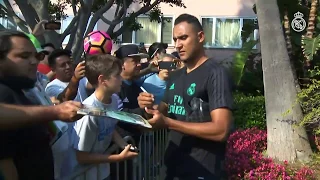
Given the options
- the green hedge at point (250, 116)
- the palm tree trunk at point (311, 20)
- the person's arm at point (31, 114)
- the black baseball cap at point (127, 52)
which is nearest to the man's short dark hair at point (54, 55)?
the black baseball cap at point (127, 52)

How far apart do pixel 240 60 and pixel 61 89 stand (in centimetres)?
629

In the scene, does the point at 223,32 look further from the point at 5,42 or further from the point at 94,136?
the point at 5,42

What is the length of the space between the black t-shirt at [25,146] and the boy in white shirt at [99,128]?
59cm

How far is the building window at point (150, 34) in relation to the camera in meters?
17.7

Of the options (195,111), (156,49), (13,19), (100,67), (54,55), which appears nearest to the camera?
(195,111)

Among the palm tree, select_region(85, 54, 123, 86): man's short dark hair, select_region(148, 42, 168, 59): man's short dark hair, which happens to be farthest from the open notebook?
the palm tree

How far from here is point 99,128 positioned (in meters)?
3.19

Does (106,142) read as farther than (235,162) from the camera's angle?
No

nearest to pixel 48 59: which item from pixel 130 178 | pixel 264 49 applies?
pixel 130 178

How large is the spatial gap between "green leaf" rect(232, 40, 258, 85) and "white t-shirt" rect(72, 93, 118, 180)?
664 cm

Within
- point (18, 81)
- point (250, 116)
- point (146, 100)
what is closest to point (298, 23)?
point (250, 116)

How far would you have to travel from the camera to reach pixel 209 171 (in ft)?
9.77

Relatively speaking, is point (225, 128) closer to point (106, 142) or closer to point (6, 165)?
point (106, 142)

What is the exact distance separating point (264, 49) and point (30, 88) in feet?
16.3
